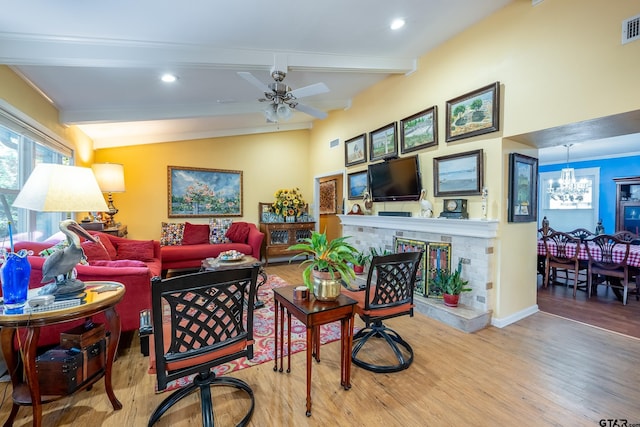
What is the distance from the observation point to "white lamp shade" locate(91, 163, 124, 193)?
4473 mm

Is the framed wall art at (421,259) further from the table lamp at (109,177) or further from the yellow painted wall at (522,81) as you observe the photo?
the table lamp at (109,177)

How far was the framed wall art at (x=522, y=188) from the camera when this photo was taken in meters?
3.13

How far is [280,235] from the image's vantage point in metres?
6.32

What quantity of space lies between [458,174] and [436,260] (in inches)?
44.6

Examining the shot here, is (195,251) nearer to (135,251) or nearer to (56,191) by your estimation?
(135,251)

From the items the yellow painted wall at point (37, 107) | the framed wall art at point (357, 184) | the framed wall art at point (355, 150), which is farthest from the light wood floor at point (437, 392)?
the framed wall art at point (355, 150)

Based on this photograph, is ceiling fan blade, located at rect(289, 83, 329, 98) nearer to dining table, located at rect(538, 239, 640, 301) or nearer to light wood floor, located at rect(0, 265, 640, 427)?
light wood floor, located at rect(0, 265, 640, 427)

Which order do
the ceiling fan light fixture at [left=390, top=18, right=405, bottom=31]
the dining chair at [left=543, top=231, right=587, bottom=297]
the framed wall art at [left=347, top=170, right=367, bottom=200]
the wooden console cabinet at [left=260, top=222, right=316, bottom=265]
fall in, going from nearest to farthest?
the ceiling fan light fixture at [left=390, top=18, right=405, bottom=31]
the dining chair at [left=543, top=231, right=587, bottom=297]
the framed wall art at [left=347, top=170, right=367, bottom=200]
the wooden console cabinet at [left=260, top=222, right=316, bottom=265]

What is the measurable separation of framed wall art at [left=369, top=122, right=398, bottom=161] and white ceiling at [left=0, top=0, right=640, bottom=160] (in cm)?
83

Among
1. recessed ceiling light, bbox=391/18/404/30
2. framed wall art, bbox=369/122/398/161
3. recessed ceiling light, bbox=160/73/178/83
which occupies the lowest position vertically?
framed wall art, bbox=369/122/398/161

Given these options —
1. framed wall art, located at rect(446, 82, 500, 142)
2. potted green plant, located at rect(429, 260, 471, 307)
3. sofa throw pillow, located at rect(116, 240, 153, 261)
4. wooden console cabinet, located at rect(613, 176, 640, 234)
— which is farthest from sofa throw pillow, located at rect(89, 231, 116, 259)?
wooden console cabinet, located at rect(613, 176, 640, 234)

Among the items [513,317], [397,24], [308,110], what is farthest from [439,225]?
[397,24]

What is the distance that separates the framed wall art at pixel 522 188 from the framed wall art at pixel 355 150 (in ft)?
7.96

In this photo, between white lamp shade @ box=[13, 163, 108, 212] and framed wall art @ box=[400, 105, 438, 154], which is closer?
white lamp shade @ box=[13, 163, 108, 212]
